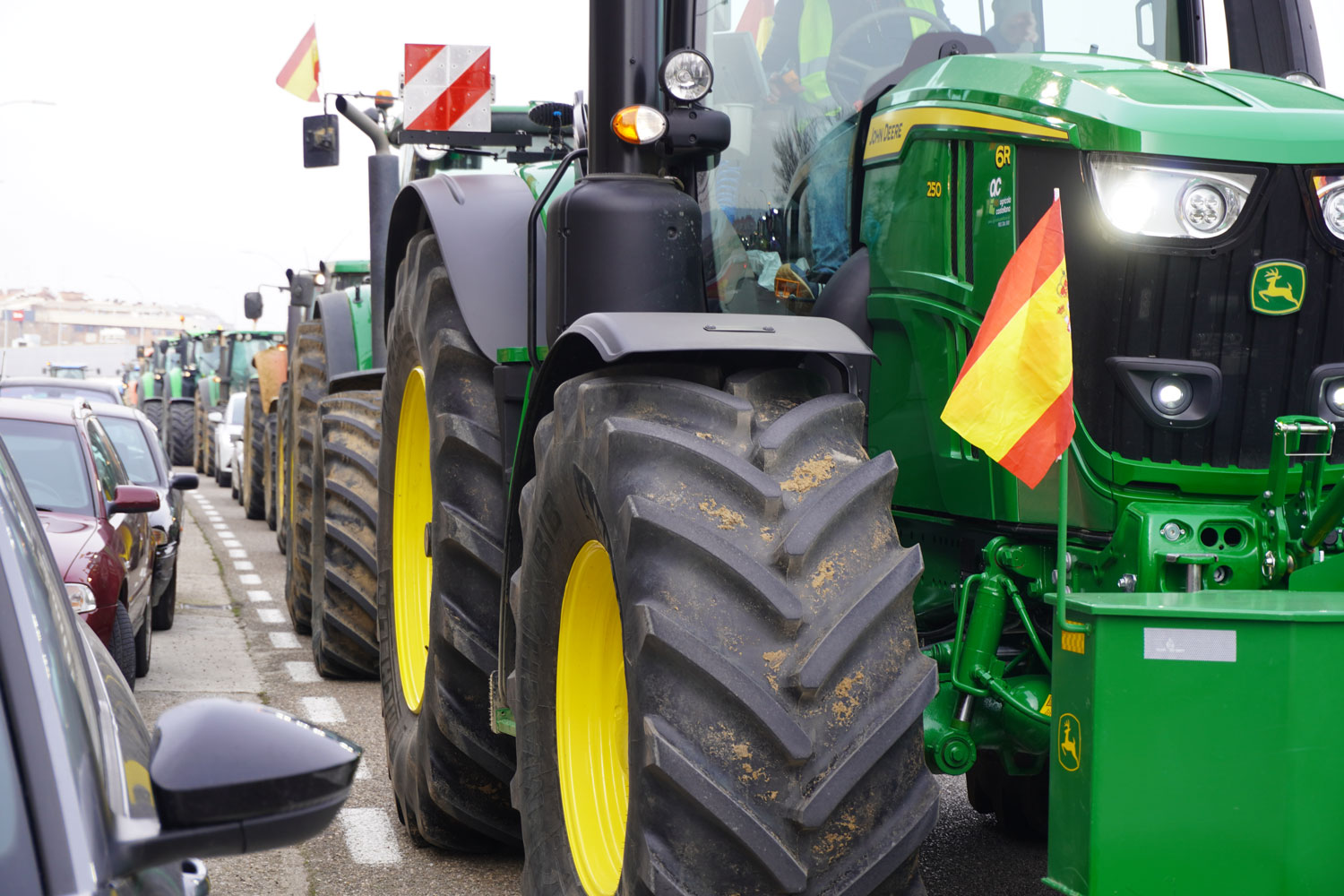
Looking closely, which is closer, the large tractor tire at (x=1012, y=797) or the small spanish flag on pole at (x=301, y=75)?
the large tractor tire at (x=1012, y=797)

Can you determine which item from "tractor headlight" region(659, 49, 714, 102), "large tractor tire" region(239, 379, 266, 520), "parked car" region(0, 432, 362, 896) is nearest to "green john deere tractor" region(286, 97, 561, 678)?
"tractor headlight" region(659, 49, 714, 102)

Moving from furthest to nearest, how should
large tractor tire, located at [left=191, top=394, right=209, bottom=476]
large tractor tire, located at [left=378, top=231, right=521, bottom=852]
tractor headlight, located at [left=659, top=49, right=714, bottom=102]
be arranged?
large tractor tire, located at [left=191, top=394, right=209, bottom=476]
large tractor tire, located at [left=378, top=231, right=521, bottom=852]
tractor headlight, located at [left=659, top=49, right=714, bottom=102]

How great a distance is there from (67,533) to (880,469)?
17.7 feet

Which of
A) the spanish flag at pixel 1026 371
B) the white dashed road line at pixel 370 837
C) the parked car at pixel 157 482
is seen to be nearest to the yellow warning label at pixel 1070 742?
the spanish flag at pixel 1026 371

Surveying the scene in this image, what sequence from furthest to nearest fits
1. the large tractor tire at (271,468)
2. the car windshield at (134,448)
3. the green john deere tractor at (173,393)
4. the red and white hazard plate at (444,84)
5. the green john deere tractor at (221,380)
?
the green john deere tractor at (173,393) → the green john deere tractor at (221,380) → the large tractor tire at (271,468) → the car windshield at (134,448) → the red and white hazard plate at (444,84)

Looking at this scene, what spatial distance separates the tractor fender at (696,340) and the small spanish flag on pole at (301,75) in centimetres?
806

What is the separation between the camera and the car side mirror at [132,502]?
776 cm

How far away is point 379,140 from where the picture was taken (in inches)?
330

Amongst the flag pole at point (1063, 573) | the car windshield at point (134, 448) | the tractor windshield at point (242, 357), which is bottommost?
the tractor windshield at point (242, 357)

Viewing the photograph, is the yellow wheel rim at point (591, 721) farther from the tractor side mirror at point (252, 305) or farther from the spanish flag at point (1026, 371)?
the tractor side mirror at point (252, 305)

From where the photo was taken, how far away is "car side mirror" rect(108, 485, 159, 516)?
7.76 meters

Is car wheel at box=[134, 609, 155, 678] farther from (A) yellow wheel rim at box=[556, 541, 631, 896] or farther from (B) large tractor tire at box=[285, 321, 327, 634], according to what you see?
(A) yellow wheel rim at box=[556, 541, 631, 896]

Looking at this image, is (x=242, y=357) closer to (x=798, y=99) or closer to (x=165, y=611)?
(x=165, y=611)

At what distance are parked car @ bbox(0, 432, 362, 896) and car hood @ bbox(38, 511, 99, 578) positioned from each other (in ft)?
18.4
